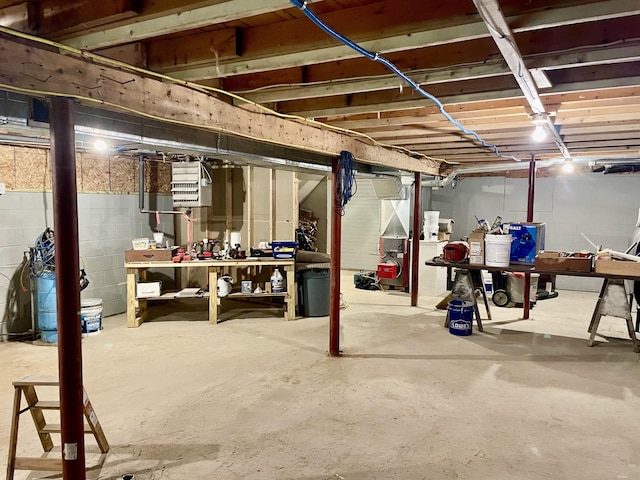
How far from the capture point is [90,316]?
4.82m

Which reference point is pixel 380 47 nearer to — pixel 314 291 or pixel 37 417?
pixel 37 417

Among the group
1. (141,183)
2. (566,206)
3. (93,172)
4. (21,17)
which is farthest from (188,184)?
(566,206)

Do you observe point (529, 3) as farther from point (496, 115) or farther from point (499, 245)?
point (499, 245)

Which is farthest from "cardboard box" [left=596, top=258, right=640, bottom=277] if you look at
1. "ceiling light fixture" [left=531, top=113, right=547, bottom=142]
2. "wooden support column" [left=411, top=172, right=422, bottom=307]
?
"wooden support column" [left=411, top=172, right=422, bottom=307]

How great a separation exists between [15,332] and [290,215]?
3.47 meters

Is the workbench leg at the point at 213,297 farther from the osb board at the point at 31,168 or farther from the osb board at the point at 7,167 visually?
the osb board at the point at 7,167

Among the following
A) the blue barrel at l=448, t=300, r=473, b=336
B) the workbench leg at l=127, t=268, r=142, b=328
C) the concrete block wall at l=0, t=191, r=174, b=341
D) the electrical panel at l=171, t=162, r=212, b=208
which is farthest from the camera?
Result: the electrical panel at l=171, t=162, r=212, b=208

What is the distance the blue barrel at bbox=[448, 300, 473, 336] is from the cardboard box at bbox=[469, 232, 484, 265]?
0.49 meters

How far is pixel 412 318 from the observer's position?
5.65m

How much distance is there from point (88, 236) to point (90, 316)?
1.05m

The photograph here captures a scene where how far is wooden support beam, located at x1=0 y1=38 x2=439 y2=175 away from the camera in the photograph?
1.89 m

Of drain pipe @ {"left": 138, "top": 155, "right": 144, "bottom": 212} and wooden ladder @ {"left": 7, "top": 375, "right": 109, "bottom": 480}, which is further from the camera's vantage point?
drain pipe @ {"left": 138, "top": 155, "right": 144, "bottom": 212}

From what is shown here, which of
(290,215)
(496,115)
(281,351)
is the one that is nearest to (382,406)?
(281,351)

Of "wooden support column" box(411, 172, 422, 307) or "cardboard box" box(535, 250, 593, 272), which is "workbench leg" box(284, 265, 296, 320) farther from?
"cardboard box" box(535, 250, 593, 272)
